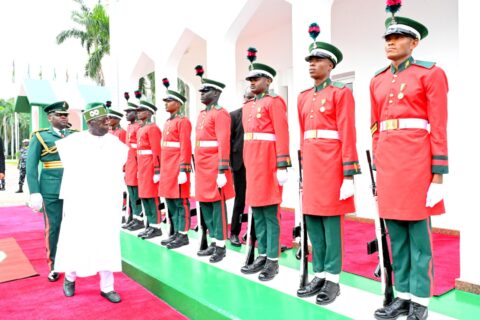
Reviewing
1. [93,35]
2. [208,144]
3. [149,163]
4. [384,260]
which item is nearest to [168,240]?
[149,163]

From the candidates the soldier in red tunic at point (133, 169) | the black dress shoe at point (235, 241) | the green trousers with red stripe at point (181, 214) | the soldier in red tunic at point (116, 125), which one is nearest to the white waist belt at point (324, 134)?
the black dress shoe at point (235, 241)

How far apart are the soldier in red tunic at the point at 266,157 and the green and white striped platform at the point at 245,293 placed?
0.69 ft

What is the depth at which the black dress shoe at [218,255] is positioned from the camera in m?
3.80

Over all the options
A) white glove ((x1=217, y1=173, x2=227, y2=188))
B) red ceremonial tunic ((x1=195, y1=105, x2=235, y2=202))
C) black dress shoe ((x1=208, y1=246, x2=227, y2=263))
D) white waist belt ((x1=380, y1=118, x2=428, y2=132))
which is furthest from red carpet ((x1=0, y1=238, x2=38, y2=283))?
white waist belt ((x1=380, y1=118, x2=428, y2=132))

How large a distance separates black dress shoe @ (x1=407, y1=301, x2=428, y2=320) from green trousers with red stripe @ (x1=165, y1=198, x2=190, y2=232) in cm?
267

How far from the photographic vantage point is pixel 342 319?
2445mm

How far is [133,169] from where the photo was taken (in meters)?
5.55

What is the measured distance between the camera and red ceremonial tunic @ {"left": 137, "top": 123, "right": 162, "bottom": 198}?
496 cm

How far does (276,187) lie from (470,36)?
169cm

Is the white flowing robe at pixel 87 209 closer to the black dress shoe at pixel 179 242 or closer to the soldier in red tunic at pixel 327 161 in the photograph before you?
the black dress shoe at pixel 179 242

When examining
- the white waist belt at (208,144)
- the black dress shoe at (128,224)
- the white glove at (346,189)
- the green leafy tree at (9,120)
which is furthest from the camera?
the green leafy tree at (9,120)

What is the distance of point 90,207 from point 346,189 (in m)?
1.84

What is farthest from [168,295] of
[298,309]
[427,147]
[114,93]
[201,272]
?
[114,93]

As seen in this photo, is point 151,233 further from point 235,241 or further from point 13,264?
point 13,264
